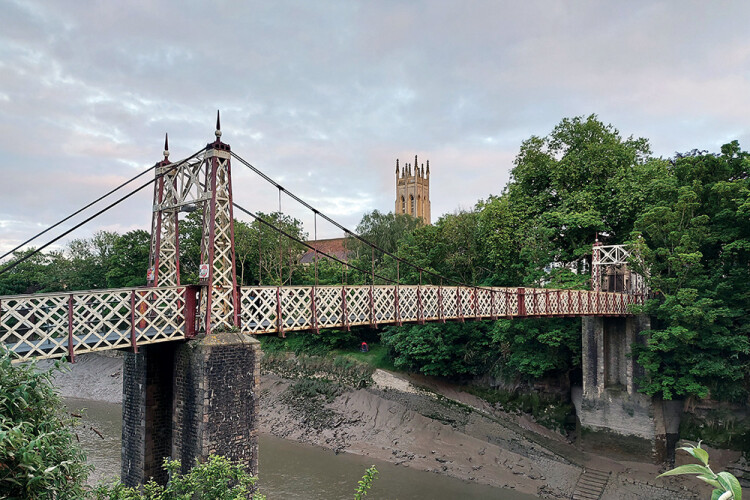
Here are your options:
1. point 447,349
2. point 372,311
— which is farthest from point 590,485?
point 372,311

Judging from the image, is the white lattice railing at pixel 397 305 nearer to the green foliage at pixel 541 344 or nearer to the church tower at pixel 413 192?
the green foliage at pixel 541 344

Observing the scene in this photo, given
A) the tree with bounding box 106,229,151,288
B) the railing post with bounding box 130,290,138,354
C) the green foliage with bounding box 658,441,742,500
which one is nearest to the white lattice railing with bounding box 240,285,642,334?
the railing post with bounding box 130,290,138,354

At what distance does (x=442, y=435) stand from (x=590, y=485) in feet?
19.8

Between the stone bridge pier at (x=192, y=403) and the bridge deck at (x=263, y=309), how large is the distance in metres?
0.66

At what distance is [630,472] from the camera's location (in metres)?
19.4

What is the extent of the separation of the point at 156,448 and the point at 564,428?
16988 mm

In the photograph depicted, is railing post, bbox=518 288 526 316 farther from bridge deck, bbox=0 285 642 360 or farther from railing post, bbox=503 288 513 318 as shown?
railing post, bbox=503 288 513 318

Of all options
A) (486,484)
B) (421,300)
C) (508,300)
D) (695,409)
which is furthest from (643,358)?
(421,300)

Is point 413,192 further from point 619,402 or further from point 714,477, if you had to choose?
point 714,477

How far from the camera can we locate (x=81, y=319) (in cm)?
958

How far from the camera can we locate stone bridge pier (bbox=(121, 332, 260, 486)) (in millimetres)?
10492

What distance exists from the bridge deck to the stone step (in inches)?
230

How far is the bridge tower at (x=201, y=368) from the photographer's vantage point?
416 inches

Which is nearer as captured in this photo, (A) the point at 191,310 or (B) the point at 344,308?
(A) the point at 191,310
